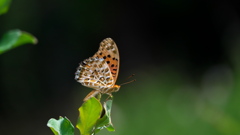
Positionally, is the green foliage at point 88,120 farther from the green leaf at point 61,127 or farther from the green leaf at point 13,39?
the green leaf at point 13,39

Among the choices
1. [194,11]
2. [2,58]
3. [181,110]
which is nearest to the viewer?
[181,110]

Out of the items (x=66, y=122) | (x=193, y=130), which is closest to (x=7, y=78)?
(x=193, y=130)

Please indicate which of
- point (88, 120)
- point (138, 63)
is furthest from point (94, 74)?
point (138, 63)

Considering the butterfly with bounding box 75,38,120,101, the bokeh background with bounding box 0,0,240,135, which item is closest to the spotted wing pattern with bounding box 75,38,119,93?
the butterfly with bounding box 75,38,120,101

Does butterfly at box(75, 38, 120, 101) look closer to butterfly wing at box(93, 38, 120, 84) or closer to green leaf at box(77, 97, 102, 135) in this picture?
butterfly wing at box(93, 38, 120, 84)

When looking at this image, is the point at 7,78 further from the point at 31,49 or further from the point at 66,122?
the point at 66,122

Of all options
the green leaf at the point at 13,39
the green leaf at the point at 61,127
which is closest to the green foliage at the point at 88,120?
the green leaf at the point at 61,127
